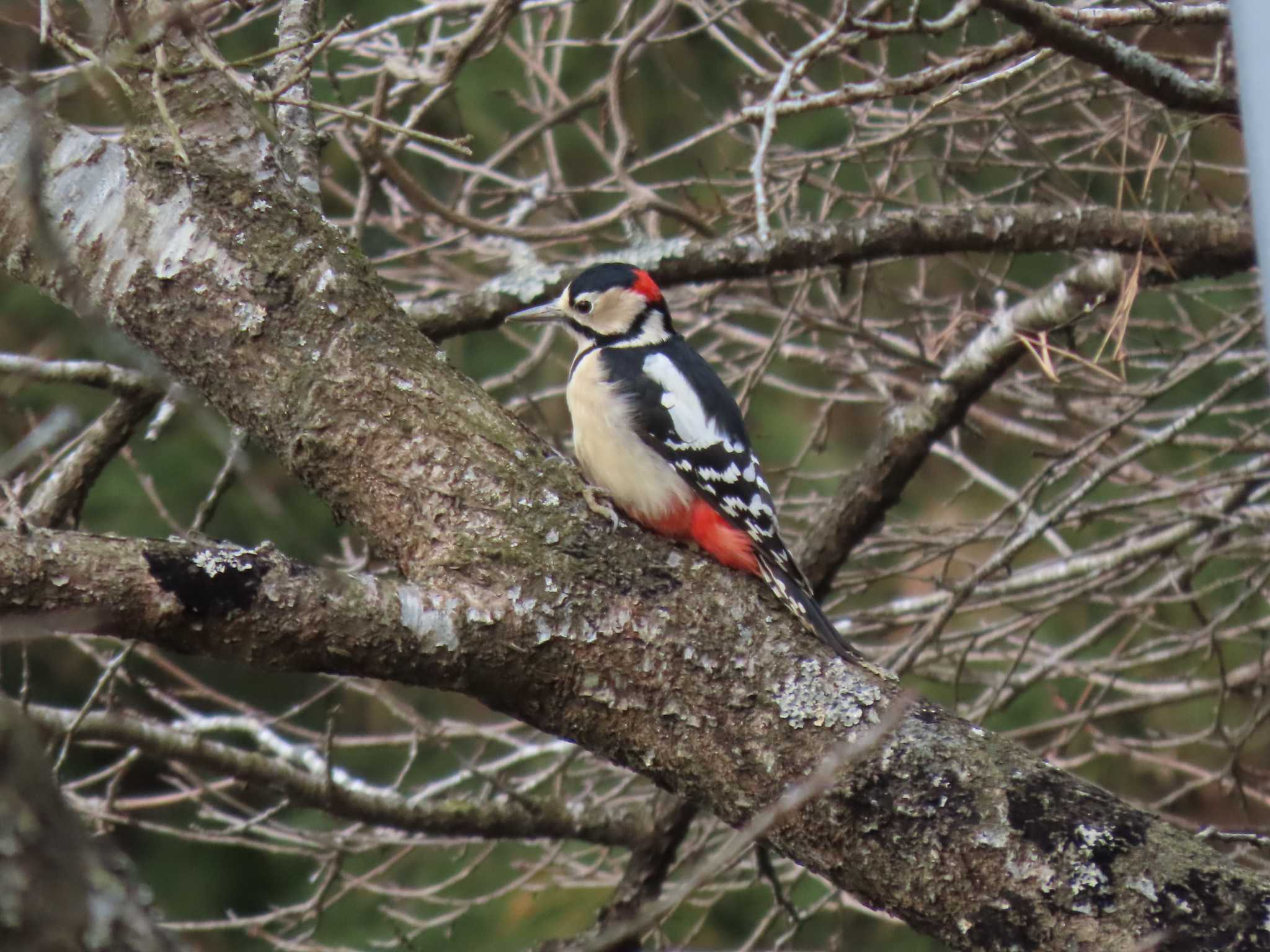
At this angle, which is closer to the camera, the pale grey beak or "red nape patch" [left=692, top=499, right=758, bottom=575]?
"red nape patch" [left=692, top=499, right=758, bottom=575]

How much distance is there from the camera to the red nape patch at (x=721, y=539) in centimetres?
284

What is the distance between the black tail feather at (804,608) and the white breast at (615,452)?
1.45 ft

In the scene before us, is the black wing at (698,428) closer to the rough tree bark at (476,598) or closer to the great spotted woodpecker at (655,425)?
the great spotted woodpecker at (655,425)

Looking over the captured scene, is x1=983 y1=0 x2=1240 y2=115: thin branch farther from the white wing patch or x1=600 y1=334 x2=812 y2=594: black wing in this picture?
the white wing patch

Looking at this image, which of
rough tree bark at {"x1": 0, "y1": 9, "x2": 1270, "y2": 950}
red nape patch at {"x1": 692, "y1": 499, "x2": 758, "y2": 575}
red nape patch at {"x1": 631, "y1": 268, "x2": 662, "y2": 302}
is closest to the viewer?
rough tree bark at {"x1": 0, "y1": 9, "x2": 1270, "y2": 950}

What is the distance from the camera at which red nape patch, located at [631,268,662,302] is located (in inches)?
151

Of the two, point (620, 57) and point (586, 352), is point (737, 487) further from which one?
point (620, 57)

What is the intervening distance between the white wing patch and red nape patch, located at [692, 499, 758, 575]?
39 centimetres

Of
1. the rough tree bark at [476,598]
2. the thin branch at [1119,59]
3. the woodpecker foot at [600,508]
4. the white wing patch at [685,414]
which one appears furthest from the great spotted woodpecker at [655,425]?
the thin branch at [1119,59]

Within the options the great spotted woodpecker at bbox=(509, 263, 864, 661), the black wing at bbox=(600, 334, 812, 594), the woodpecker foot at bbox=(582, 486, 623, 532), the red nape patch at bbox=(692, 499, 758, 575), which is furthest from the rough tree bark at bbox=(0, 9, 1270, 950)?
the black wing at bbox=(600, 334, 812, 594)

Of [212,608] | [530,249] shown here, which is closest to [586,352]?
[530,249]

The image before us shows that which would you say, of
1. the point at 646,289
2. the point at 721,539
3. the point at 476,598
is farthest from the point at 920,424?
the point at 476,598

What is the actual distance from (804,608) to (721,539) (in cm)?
54

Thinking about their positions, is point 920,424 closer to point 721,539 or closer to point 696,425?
point 696,425
